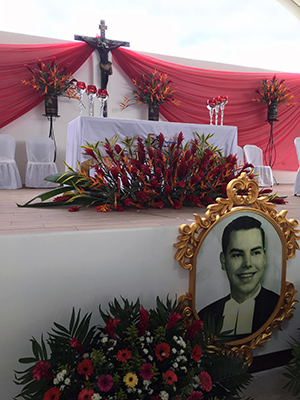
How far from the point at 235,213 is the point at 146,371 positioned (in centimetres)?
65

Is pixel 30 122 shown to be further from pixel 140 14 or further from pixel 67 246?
pixel 67 246

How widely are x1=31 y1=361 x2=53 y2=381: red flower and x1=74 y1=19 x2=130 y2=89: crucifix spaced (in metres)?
4.75

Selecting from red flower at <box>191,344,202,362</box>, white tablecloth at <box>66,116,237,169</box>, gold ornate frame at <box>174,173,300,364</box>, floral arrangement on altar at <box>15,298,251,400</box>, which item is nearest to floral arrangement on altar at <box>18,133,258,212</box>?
gold ornate frame at <box>174,173,300,364</box>

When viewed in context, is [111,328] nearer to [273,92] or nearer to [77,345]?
[77,345]

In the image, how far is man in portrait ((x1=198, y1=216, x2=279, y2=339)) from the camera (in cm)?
143

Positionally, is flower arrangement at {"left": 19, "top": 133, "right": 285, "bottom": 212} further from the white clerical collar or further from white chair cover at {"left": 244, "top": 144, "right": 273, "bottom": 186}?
white chair cover at {"left": 244, "top": 144, "right": 273, "bottom": 186}

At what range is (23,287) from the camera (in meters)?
1.17

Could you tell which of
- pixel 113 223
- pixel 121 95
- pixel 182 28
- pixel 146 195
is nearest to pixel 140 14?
pixel 182 28

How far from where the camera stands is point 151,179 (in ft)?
6.20

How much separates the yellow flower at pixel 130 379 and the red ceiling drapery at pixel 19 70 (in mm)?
4403

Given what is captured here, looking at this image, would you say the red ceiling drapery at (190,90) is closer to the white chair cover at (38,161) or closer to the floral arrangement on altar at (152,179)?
the white chair cover at (38,161)

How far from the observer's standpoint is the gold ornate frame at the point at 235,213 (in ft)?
4.49

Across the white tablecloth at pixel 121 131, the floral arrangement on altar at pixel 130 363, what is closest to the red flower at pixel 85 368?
the floral arrangement on altar at pixel 130 363

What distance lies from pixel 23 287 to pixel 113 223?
1.39 ft
